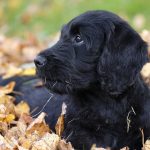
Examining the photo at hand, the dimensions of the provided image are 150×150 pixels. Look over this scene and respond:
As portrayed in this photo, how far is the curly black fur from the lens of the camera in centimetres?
597

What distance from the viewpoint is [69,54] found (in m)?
6.11

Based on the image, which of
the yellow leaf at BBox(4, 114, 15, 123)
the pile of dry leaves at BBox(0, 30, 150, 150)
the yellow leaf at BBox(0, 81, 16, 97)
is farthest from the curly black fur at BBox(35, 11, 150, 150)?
the yellow leaf at BBox(0, 81, 16, 97)

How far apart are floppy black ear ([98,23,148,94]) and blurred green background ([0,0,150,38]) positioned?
8307 millimetres

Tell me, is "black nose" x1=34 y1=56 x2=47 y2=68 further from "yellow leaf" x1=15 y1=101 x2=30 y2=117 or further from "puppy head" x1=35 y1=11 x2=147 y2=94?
"yellow leaf" x1=15 y1=101 x2=30 y2=117

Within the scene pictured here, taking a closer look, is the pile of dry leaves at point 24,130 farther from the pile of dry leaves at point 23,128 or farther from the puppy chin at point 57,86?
the puppy chin at point 57,86

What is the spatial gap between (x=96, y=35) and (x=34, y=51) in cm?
387

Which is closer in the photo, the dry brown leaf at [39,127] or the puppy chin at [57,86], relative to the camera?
the puppy chin at [57,86]

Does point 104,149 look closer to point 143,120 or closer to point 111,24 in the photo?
point 143,120

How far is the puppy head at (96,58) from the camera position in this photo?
19.5 feet

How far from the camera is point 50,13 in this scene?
54.3 ft

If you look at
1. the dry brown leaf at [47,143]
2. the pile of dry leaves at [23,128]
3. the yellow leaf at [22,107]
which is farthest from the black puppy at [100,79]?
the yellow leaf at [22,107]

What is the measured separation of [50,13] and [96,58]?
34.9ft

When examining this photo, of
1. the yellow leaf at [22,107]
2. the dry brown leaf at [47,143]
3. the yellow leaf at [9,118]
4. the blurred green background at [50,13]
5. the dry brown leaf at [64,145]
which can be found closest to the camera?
the dry brown leaf at [47,143]

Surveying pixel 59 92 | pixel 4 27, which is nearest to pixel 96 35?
pixel 59 92
